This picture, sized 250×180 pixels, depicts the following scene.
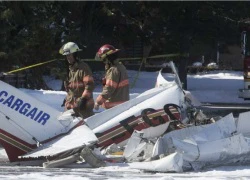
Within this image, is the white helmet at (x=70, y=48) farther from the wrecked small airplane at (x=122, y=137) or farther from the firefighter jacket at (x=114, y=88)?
the wrecked small airplane at (x=122, y=137)

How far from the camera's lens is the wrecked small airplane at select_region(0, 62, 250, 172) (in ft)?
27.0

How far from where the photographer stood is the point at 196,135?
8555 mm

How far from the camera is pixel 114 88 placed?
9.67 m

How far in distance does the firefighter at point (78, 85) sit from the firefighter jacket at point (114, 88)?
7.4 inches

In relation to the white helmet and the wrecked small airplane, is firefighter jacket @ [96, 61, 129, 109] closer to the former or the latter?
the wrecked small airplane

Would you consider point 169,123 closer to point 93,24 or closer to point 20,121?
point 20,121

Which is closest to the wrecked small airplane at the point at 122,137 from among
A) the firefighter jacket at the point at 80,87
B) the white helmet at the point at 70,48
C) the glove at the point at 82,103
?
the glove at the point at 82,103

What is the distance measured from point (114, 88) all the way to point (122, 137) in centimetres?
82

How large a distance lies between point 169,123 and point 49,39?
46.6ft

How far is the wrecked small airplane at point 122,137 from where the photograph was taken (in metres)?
8.23

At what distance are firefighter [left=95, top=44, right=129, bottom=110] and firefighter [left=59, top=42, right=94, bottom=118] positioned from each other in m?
0.19

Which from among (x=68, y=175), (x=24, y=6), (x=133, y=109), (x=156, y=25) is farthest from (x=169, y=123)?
(x=156, y=25)

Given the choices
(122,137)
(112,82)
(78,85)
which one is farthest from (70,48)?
(122,137)

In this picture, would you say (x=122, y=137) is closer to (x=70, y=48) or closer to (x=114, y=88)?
(x=114, y=88)
